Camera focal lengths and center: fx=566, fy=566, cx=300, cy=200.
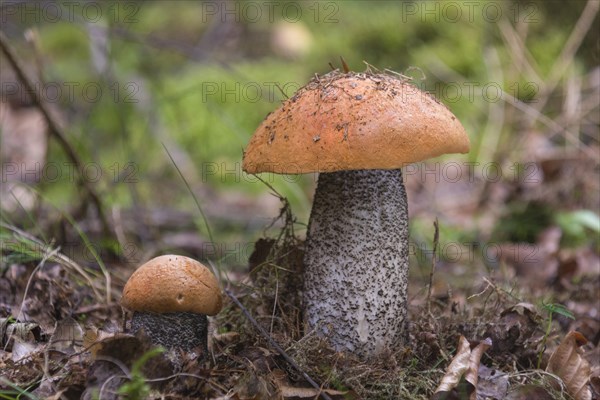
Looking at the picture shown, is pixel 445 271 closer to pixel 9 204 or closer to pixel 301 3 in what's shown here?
pixel 9 204

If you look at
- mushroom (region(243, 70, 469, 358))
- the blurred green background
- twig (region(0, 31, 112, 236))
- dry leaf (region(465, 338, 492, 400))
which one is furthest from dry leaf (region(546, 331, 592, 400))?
twig (region(0, 31, 112, 236))

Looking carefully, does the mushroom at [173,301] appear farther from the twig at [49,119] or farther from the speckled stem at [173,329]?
the twig at [49,119]

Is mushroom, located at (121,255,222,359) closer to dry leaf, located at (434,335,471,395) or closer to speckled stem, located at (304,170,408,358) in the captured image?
speckled stem, located at (304,170,408,358)

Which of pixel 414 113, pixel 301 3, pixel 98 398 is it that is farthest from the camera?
pixel 301 3

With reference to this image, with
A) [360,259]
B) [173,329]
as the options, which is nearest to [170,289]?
[173,329]

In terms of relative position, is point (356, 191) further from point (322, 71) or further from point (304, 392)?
point (322, 71)

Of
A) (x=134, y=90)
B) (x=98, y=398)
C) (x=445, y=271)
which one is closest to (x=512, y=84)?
(x=445, y=271)

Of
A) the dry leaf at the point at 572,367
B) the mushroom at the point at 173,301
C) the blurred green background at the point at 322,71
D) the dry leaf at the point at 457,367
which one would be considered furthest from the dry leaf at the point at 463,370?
the blurred green background at the point at 322,71
